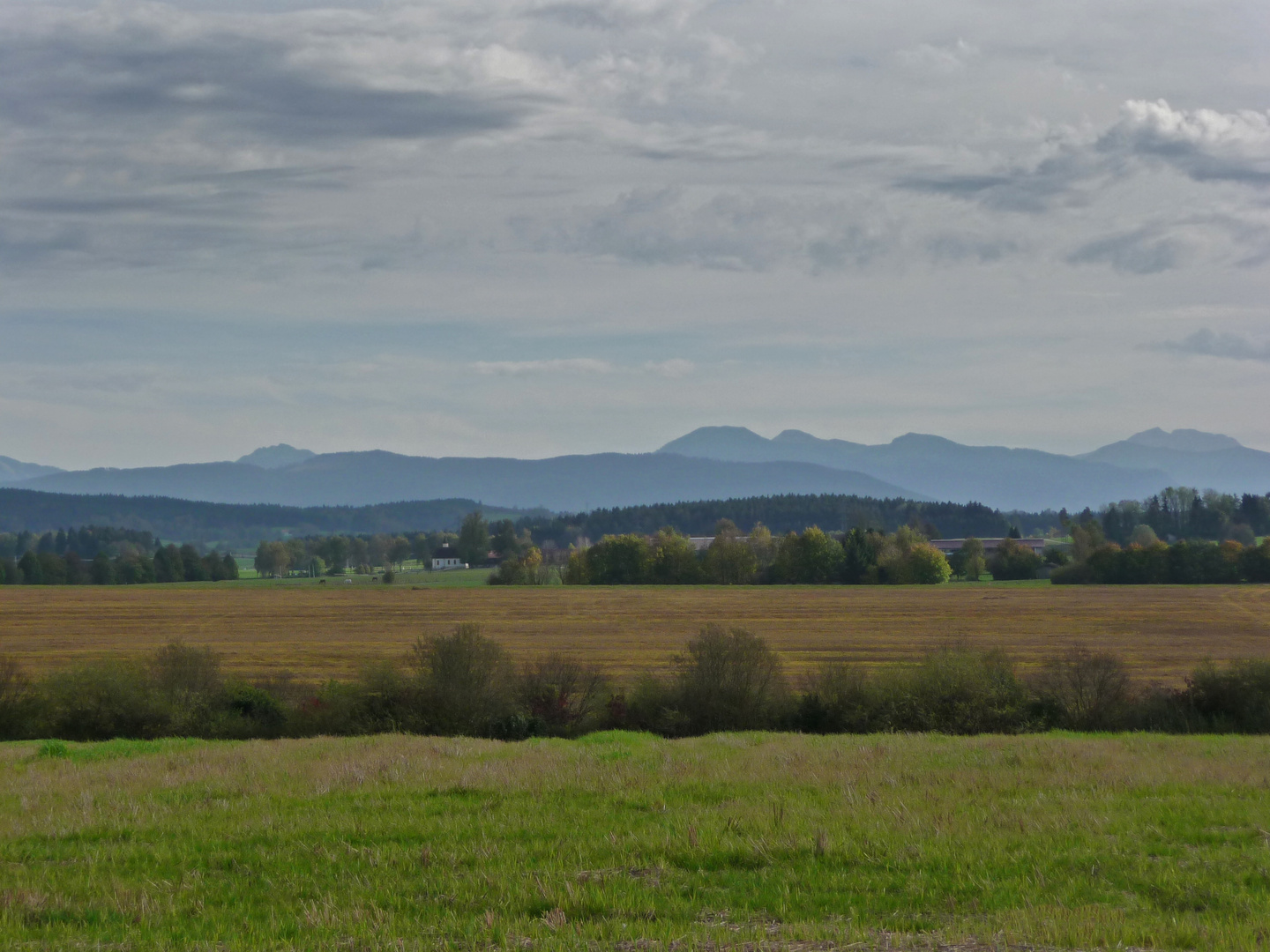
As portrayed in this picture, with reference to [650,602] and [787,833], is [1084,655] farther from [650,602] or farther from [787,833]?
[650,602]

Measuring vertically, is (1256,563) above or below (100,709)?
above

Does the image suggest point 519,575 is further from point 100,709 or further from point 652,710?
point 100,709

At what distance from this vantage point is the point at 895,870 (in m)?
8.60

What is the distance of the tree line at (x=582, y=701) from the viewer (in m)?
38.0

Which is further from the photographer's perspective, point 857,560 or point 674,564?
point 674,564

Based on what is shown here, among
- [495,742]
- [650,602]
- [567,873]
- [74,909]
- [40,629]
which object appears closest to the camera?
[74,909]

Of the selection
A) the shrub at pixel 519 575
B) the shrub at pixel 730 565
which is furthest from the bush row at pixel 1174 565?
the shrub at pixel 519 575

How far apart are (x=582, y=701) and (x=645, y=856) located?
3335 cm

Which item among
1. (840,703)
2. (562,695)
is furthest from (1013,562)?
(562,695)

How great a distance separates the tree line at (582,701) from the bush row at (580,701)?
5 centimetres

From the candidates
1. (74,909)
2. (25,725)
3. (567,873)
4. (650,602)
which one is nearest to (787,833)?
(567,873)

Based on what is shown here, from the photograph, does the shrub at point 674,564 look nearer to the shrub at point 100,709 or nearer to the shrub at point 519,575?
the shrub at point 519,575

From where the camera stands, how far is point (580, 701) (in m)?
42.0

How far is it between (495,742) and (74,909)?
14462 millimetres
